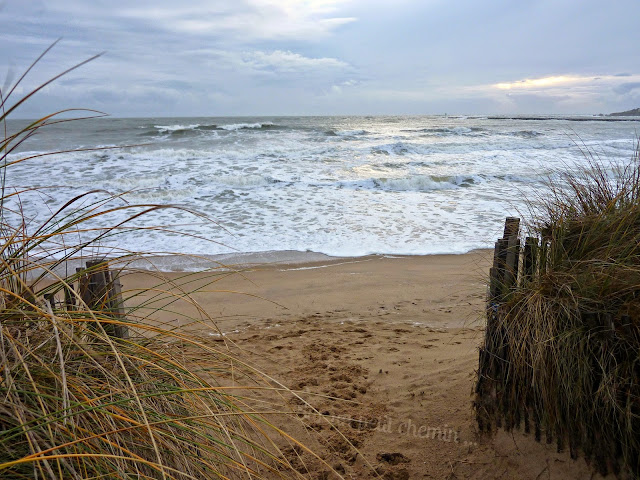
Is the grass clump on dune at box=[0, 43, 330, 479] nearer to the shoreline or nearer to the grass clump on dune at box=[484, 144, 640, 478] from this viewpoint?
the grass clump on dune at box=[484, 144, 640, 478]

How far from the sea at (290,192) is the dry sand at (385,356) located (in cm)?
108

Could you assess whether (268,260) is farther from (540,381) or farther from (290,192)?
(290,192)

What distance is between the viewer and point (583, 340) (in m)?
2.27

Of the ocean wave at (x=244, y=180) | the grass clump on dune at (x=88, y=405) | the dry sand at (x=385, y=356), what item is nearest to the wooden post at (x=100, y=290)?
the grass clump on dune at (x=88, y=405)

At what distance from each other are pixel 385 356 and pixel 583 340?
2.26 meters

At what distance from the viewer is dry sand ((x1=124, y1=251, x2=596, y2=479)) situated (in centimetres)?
280

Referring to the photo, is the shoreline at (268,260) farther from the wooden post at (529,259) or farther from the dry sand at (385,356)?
the wooden post at (529,259)

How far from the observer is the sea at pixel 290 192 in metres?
8.14

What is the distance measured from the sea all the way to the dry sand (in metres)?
1.08

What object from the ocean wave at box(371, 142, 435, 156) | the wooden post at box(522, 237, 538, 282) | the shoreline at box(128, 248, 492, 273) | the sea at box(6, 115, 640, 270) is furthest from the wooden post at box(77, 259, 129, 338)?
the ocean wave at box(371, 142, 435, 156)

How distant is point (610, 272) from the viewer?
2330 millimetres

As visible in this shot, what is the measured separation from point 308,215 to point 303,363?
21.0 feet

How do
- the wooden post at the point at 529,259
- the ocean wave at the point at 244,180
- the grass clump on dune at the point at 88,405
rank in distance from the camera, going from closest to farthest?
1. the grass clump on dune at the point at 88,405
2. the wooden post at the point at 529,259
3. the ocean wave at the point at 244,180

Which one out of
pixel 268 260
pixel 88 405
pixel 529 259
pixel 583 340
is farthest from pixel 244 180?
pixel 88 405
